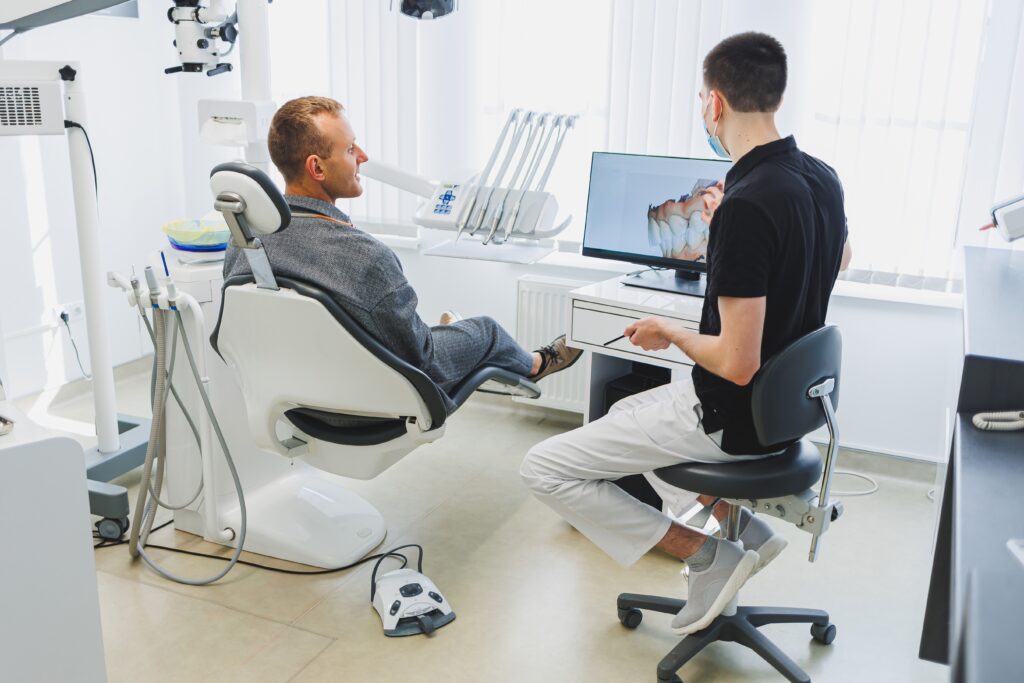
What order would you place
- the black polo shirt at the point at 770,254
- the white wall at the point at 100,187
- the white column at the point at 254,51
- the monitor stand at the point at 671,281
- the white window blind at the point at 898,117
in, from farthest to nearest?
the white wall at the point at 100,187 → the white window blind at the point at 898,117 → the monitor stand at the point at 671,281 → the white column at the point at 254,51 → the black polo shirt at the point at 770,254

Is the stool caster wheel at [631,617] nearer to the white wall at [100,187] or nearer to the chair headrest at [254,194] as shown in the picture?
the chair headrest at [254,194]

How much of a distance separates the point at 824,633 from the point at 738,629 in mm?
259

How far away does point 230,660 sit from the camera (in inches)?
85.6

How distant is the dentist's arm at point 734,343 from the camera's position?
1.73 meters

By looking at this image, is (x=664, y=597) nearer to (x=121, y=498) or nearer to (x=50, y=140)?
(x=121, y=498)

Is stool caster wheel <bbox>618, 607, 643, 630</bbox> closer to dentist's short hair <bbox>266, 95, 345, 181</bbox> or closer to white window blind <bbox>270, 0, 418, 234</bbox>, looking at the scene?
dentist's short hair <bbox>266, 95, 345, 181</bbox>

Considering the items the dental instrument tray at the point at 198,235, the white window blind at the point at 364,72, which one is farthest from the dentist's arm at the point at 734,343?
the white window blind at the point at 364,72

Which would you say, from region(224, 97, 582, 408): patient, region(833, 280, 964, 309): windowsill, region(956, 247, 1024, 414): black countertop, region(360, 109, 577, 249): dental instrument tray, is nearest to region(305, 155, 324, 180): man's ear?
region(224, 97, 582, 408): patient

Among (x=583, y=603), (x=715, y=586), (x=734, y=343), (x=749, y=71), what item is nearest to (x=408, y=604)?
(x=583, y=603)

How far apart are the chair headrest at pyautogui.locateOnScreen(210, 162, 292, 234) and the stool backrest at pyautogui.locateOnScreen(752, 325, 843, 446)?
1025 mm

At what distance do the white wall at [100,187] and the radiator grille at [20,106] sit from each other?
1.13 meters

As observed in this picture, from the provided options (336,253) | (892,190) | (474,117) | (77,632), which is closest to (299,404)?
(336,253)

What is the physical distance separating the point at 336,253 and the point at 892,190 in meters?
1.89

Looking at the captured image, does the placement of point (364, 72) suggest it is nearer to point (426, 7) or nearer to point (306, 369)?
point (426, 7)
